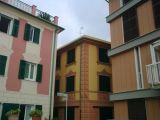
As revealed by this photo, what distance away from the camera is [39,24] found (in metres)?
19.2

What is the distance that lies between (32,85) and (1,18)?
5914 mm

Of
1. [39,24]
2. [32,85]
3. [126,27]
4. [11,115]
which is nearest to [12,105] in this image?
[32,85]

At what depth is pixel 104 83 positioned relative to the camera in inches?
821

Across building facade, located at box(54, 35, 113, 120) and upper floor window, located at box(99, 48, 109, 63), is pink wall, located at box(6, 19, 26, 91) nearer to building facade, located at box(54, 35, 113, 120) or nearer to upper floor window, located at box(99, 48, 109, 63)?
building facade, located at box(54, 35, 113, 120)

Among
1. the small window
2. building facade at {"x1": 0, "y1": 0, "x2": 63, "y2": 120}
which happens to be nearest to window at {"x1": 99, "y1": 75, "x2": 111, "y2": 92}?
→ building facade at {"x1": 0, "y1": 0, "x2": 63, "y2": 120}

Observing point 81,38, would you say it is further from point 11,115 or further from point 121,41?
point 11,115

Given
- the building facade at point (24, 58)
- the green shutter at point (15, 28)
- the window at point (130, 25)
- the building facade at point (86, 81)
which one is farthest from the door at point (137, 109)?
the green shutter at point (15, 28)

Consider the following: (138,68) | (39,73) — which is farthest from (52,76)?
(138,68)

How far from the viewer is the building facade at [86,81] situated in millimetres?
19250

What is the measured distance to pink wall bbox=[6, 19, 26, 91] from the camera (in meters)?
16.1

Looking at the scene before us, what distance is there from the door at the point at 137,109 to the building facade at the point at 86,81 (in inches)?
208

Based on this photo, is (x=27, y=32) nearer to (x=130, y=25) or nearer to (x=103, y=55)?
(x=103, y=55)

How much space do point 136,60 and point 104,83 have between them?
6.72 metres

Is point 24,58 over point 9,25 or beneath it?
beneath
